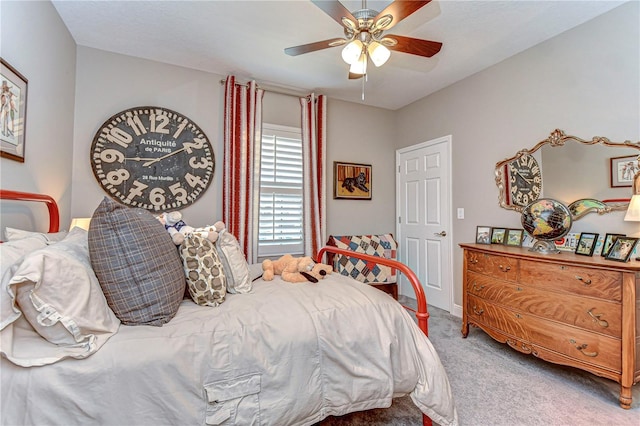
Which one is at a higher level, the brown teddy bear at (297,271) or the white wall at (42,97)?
the white wall at (42,97)

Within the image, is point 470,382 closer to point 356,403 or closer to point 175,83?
point 356,403

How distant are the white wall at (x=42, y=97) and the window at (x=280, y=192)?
5.62 feet

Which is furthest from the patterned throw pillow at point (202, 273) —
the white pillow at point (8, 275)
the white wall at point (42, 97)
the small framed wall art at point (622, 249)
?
the small framed wall art at point (622, 249)

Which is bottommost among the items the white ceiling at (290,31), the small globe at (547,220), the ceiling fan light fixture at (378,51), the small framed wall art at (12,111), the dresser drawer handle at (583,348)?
the dresser drawer handle at (583,348)

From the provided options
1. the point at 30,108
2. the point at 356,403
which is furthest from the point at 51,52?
the point at 356,403

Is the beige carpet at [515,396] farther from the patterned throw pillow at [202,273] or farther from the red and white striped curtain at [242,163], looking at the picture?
the red and white striped curtain at [242,163]

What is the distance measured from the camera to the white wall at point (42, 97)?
63.2 inches

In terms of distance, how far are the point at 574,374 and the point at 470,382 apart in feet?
2.62

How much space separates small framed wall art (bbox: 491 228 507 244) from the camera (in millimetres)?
2767

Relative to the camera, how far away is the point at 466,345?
2.51 m

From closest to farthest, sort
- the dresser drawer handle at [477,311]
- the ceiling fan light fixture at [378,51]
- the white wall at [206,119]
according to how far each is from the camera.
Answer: the ceiling fan light fixture at [378,51] < the dresser drawer handle at [477,311] < the white wall at [206,119]

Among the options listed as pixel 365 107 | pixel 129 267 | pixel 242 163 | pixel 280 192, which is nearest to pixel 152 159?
pixel 242 163

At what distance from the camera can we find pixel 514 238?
2.66 metres

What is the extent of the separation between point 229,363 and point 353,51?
1887 mm
